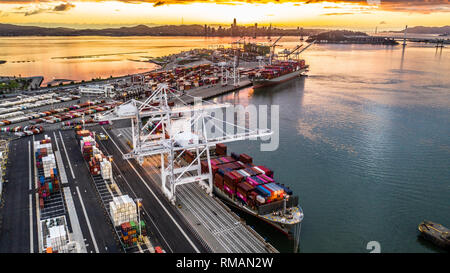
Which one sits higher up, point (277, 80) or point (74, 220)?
point (277, 80)

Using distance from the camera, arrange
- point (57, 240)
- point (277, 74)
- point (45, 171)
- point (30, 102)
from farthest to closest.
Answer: point (277, 74) < point (30, 102) < point (45, 171) < point (57, 240)

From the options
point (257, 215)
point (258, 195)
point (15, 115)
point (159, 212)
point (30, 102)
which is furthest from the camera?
point (30, 102)

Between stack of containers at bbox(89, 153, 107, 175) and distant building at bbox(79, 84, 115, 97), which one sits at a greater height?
distant building at bbox(79, 84, 115, 97)

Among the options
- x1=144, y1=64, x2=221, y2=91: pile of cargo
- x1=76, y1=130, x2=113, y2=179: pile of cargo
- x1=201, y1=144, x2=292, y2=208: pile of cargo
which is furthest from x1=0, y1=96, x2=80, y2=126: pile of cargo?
x1=201, y1=144, x2=292, y2=208: pile of cargo

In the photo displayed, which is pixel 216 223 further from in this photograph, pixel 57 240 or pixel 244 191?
pixel 57 240

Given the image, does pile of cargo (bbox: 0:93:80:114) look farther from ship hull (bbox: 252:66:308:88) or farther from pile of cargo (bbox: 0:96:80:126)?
ship hull (bbox: 252:66:308:88)

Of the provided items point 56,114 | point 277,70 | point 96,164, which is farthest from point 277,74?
point 96,164

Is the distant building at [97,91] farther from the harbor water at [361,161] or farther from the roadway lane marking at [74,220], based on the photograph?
the roadway lane marking at [74,220]
